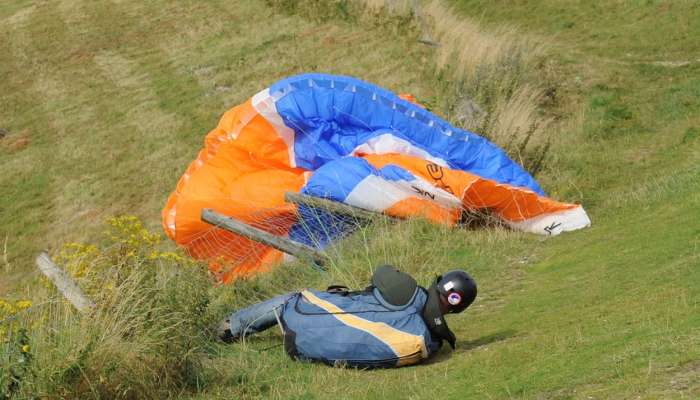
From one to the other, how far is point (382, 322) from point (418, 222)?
4073 mm

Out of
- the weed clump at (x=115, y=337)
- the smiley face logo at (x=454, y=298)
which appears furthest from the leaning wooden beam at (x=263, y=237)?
the smiley face logo at (x=454, y=298)

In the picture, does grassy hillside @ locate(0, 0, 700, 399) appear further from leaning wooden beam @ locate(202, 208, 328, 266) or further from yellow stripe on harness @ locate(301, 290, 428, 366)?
leaning wooden beam @ locate(202, 208, 328, 266)

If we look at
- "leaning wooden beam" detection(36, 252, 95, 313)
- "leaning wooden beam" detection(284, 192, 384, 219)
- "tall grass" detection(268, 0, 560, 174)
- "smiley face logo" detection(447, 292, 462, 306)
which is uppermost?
"smiley face logo" detection(447, 292, 462, 306)

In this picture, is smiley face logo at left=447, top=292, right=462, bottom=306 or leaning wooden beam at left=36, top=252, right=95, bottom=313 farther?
smiley face logo at left=447, top=292, right=462, bottom=306

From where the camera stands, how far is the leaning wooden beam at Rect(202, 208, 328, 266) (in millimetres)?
10883

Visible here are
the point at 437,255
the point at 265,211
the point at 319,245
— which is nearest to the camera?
the point at 437,255

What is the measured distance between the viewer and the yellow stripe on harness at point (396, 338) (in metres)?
7.15

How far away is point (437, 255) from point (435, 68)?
28.6 feet

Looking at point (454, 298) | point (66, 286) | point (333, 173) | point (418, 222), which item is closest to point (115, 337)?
point (66, 286)

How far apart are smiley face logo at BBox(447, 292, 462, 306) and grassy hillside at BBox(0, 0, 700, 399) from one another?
36 centimetres

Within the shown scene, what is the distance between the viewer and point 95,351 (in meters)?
6.61

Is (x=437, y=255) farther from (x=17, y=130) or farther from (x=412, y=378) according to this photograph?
(x=17, y=130)

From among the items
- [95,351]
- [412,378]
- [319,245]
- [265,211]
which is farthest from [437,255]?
[95,351]

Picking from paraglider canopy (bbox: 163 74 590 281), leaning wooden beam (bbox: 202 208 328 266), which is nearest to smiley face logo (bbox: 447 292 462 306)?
leaning wooden beam (bbox: 202 208 328 266)
